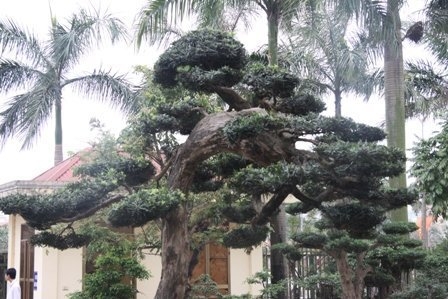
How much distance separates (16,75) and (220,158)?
30.7ft

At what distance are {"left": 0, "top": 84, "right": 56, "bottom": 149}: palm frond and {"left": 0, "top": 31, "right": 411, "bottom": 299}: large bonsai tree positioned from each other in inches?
283

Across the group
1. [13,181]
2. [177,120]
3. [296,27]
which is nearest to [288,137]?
[177,120]

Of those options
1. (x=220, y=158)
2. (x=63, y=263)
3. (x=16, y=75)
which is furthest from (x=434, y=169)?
(x=16, y=75)

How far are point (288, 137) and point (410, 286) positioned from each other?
18.3ft

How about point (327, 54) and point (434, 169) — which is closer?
point (434, 169)

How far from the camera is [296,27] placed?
40.5ft

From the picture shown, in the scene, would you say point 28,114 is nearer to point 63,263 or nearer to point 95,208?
point 63,263

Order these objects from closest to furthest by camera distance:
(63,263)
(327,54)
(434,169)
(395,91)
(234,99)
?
(234,99) < (434,169) < (395,91) < (63,263) < (327,54)

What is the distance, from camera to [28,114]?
551 inches

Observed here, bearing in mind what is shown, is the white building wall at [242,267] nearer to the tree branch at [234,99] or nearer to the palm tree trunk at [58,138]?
the palm tree trunk at [58,138]

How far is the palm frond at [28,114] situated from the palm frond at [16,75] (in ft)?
1.08

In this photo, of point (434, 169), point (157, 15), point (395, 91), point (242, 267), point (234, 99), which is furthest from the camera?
point (242, 267)

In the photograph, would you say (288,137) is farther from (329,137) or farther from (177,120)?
(177,120)

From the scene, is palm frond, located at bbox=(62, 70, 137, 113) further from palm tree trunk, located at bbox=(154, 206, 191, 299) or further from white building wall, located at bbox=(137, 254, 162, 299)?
palm tree trunk, located at bbox=(154, 206, 191, 299)
